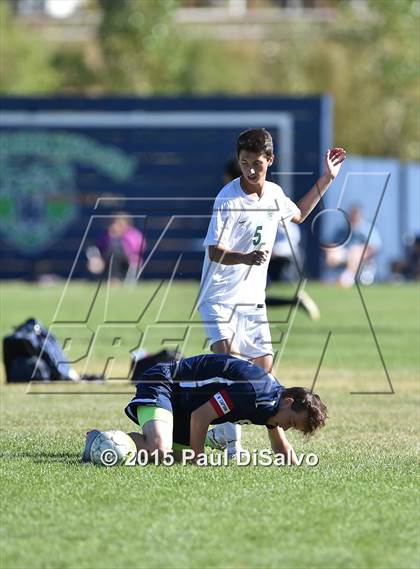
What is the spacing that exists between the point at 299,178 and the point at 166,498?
73.5 ft

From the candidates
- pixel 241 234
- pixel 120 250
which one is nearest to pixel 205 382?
pixel 241 234

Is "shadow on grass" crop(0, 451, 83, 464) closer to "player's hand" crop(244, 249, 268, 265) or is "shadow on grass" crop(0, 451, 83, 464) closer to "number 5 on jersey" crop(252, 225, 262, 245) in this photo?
"player's hand" crop(244, 249, 268, 265)

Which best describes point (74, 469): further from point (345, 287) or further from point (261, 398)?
point (345, 287)

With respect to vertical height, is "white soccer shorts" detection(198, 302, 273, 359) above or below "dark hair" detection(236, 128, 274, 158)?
below

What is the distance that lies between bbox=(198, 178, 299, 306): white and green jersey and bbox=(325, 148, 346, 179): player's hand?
32 centimetres

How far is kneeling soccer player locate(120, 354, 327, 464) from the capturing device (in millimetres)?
7703

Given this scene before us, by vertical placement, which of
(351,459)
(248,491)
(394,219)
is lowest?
(394,219)

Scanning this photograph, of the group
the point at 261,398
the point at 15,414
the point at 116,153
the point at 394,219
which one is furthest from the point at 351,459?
the point at 394,219

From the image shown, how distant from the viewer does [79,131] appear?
100 feet

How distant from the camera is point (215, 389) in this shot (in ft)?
25.9

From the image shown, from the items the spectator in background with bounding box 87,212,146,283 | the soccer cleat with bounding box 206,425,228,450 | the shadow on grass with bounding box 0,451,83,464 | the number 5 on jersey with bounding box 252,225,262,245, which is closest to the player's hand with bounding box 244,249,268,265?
the number 5 on jersey with bounding box 252,225,262,245

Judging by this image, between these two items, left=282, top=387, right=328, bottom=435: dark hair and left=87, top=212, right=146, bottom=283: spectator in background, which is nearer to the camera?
left=282, top=387, right=328, bottom=435: dark hair

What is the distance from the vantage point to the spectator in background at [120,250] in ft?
93.4

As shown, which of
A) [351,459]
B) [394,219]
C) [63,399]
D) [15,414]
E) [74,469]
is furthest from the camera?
[394,219]
